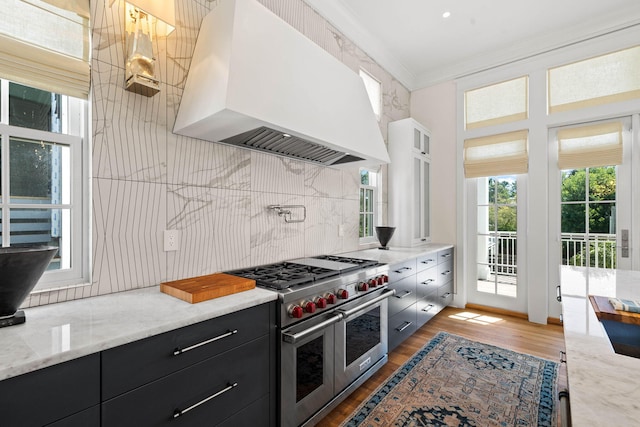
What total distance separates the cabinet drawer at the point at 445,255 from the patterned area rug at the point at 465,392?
1.09 meters

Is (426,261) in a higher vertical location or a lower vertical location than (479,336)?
higher

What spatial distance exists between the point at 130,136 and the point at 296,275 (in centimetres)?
117

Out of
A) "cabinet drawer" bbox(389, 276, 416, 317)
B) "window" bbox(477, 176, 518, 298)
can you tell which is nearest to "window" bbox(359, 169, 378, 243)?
"cabinet drawer" bbox(389, 276, 416, 317)

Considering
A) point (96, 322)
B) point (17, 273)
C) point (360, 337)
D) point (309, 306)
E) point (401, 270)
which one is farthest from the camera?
point (401, 270)

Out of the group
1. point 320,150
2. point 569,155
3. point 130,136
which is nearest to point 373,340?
point 320,150

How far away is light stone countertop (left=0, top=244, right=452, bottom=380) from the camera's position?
0.84 m

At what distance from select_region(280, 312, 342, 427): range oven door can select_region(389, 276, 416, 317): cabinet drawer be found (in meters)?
0.87

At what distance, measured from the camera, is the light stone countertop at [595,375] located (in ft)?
1.80

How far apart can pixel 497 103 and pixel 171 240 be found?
13.0 feet

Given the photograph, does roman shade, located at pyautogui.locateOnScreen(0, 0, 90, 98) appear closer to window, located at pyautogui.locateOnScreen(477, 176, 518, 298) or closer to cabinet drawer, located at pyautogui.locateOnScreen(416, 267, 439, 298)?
cabinet drawer, located at pyautogui.locateOnScreen(416, 267, 439, 298)

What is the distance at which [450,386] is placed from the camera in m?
2.16

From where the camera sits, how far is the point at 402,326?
268 cm

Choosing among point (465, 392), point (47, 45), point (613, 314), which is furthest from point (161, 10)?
point (465, 392)

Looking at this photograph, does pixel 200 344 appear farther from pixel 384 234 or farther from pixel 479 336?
pixel 479 336
